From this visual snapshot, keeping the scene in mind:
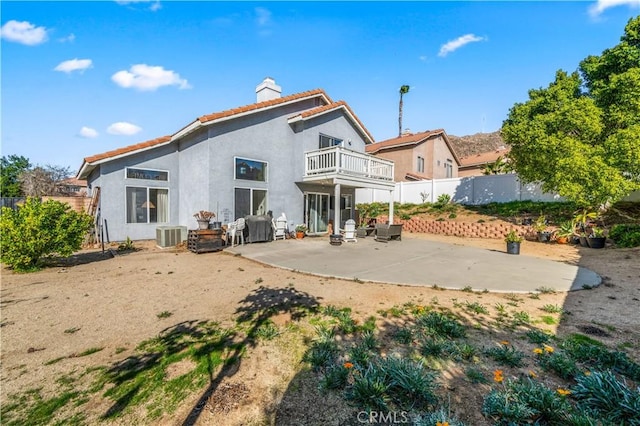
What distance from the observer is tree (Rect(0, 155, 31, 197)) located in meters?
26.6

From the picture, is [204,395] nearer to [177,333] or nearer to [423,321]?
[177,333]

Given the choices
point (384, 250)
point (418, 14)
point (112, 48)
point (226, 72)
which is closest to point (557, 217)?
point (384, 250)

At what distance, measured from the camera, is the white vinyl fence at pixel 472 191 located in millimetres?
16594

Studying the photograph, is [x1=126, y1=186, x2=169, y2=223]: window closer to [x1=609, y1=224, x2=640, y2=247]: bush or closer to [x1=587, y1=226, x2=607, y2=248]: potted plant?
[x1=587, y1=226, x2=607, y2=248]: potted plant

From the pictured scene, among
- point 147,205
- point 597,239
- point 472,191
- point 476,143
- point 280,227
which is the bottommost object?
point 597,239

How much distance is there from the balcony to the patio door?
4.54 feet

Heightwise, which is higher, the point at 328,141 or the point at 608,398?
the point at 328,141

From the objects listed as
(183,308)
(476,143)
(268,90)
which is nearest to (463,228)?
(268,90)

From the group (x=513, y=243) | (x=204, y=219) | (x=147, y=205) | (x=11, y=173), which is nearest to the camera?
(x=513, y=243)

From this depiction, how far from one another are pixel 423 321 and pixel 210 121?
33.3 ft

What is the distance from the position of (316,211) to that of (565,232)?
Result: 1081cm

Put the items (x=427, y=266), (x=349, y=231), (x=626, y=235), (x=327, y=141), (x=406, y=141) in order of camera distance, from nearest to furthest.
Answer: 1. (x=427, y=266)
2. (x=626, y=235)
3. (x=349, y=231)
4. (x=327, y=141)
5. (x=406, y=141)

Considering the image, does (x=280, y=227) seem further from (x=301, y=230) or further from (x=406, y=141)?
(x=406, y=141)

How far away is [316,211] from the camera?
15.1 metres
